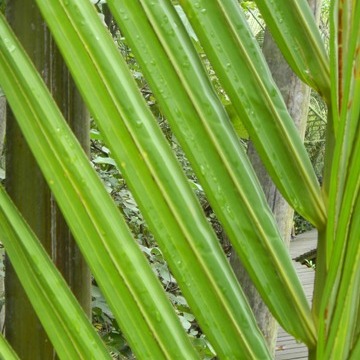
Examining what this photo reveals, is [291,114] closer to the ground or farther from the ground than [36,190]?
closer to the ground

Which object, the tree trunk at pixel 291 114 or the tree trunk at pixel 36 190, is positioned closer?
the tree trunk at pixel 36 190

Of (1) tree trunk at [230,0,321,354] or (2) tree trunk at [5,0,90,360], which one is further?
(1) tree trunk at [230,0,321,354]

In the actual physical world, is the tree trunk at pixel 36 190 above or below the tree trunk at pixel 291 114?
above

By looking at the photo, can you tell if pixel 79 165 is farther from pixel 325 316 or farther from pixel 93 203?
pixel 325 316

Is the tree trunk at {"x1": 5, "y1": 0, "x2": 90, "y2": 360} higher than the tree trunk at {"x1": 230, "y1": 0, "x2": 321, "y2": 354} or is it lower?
higher
